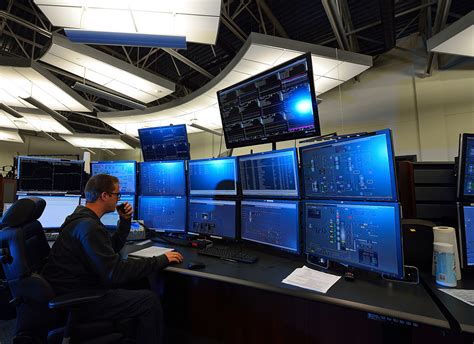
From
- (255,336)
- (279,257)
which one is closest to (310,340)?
(255,336)

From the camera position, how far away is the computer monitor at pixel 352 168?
3.84 ft

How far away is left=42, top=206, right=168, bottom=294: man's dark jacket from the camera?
1.33 m

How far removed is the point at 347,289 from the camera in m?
1.14

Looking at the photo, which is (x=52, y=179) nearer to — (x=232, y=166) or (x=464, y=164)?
(x=232, y=166)

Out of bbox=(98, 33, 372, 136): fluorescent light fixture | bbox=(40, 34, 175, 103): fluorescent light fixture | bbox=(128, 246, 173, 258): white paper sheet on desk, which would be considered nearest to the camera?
bbox=(128, 246, 173, 258): white paper sheet on desk

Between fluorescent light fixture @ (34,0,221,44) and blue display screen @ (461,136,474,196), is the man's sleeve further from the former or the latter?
fluorescent light fixture @ (34,0,221,44)

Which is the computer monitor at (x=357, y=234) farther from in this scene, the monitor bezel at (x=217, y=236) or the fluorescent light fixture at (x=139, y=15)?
the fluorescent light fixture at (x=139, y=15)

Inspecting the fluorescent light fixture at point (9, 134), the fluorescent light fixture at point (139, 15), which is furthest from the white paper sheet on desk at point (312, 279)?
the fluorescent light fixture at point (9, 134)

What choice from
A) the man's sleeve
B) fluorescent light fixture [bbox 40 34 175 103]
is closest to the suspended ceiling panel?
fluorescent light fixture [bbox 40 34 175 103]

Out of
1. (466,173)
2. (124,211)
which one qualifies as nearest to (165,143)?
(124,211)

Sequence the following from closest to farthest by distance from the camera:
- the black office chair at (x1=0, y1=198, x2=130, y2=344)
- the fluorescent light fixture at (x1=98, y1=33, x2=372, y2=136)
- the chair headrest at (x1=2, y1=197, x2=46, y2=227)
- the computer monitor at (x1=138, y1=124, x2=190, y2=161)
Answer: the black office chair at (x1=0, y1=198, x2=130, y2=344)
the chair headrest at (x1=2, y1=197, x2=46, y2=227)
the computer monitor at (x1=138, y1=124, x2=190, y2=161)
the fluorescent light fixture at (x1=98, y1=33, x2=372, y2=136)

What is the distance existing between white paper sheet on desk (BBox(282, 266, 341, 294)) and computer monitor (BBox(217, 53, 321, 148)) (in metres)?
0.85

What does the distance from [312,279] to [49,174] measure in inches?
99.6

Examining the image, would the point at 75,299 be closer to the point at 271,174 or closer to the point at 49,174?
the point at 271,174
